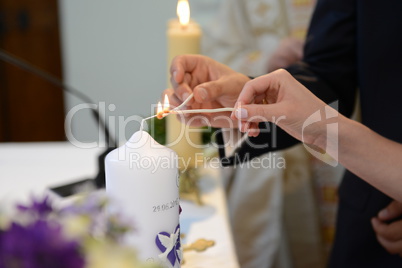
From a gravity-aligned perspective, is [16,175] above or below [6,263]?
below

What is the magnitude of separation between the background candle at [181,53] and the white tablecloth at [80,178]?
0.11 m

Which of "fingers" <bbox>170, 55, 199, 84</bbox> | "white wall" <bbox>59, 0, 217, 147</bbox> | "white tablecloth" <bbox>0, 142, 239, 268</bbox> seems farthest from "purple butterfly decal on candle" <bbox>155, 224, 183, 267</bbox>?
"white wall" <bbox>59, 0, 217, 147</bbox>

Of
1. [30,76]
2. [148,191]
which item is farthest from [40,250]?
[30,76]

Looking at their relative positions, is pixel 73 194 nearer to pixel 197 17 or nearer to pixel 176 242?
pixel 176 242

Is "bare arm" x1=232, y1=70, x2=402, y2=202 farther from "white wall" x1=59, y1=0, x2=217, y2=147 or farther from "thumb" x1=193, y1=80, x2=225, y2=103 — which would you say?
"white wall" x1=59, y1=0, x2=217, y2=147

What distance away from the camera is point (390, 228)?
0.94 meters

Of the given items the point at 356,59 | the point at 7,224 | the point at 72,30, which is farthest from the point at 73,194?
the point at 72,30

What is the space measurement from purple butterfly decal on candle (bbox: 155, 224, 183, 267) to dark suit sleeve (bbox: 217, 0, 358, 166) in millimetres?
357

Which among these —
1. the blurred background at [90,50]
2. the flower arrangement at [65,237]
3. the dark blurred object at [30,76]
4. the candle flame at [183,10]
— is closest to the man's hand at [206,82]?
the candle flame at [183,10]

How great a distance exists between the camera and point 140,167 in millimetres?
606

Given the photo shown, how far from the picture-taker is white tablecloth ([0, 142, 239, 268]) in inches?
34.3

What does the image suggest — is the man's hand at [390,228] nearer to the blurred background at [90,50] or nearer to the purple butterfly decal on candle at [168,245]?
the purple butterfly decal on candle at [168,245]

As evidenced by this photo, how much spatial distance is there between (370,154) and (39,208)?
581 millimetres

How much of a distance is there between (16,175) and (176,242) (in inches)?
28.2
